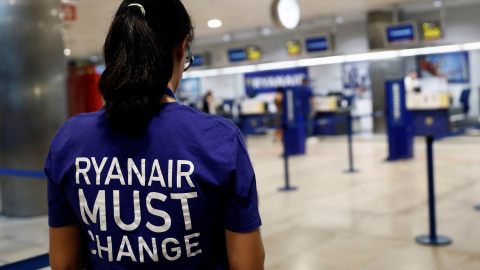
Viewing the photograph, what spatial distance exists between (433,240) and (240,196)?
368cm

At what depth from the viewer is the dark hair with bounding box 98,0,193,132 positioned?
3.40 feet

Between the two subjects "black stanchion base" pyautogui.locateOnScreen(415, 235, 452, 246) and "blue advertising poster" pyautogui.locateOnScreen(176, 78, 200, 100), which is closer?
"black stanchion base" pyautogui.locateOnScreen(415, 235, 452, 246)

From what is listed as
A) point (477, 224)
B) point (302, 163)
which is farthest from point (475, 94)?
point (477, 224)

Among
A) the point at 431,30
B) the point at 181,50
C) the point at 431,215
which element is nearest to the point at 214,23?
the point at 431,30

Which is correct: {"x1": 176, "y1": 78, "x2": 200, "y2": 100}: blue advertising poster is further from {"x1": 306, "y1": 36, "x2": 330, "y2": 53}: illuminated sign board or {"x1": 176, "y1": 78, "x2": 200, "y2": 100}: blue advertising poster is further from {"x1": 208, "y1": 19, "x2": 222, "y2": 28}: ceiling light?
{"x1": 306, "y1": 36, "x2": 330, "y2": 53}: illuminated sign board

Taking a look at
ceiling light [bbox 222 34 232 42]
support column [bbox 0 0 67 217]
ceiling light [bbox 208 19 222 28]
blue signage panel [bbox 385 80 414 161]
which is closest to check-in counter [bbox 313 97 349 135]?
ceiling light [bbox 208 19 222 28]

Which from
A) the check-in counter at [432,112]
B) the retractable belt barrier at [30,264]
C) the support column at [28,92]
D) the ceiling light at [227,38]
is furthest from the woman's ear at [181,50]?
the ceiling light at [227,38]

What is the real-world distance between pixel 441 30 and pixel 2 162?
961cm

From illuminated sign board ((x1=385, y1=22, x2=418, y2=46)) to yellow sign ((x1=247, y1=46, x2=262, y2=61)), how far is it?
12.9 ft

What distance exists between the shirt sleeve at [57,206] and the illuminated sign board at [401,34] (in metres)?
11.6

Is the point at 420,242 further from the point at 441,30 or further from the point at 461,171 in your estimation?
the point at 441,30

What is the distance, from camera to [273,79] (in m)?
19.2

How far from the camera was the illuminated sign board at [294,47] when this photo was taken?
13852mm

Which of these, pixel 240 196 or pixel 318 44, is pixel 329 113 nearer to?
pixel 318 44
